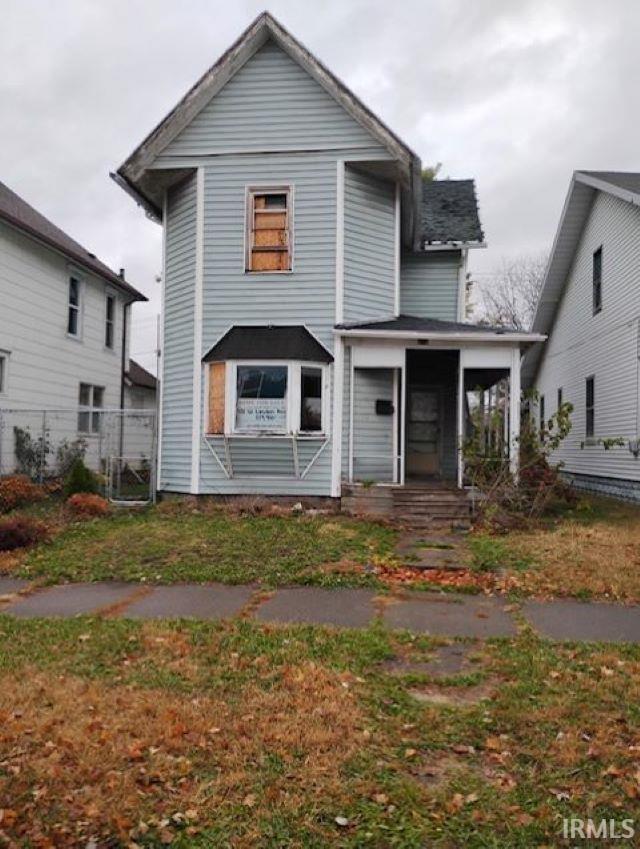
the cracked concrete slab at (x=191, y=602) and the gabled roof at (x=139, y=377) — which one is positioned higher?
the gabled roof at (x=139, y=377)

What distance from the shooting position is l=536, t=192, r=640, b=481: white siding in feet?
50.0

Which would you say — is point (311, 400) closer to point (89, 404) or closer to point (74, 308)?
point (74, 308)

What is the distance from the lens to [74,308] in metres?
18.7

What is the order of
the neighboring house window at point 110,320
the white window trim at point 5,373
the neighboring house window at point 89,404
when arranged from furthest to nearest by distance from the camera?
the neighboring house window at point 110,320
the neighboring house window at point 89,404
the white window trim at point 5,373

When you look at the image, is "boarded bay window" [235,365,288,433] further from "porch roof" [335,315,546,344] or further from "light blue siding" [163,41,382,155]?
"light blue siding" [163,41,382,155]

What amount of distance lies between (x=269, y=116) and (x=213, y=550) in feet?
27.9

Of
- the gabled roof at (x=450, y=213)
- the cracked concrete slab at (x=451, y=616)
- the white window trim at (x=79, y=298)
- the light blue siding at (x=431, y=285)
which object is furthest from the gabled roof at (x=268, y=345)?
the white window trim at (x=79, y=298)

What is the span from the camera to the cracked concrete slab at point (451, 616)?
6168 millimetres

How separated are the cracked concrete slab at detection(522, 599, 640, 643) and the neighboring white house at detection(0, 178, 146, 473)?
10519 millimetres

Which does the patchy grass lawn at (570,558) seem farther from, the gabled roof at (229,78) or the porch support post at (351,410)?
the gabled roof at (229,78)

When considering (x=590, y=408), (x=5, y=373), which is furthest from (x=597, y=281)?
(x=5, y=373)

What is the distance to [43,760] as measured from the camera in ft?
12.1

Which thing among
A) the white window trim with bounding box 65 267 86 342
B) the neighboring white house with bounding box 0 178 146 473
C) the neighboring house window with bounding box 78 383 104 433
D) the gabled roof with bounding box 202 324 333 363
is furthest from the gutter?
the white window trim with bounding box 65 267 86 342

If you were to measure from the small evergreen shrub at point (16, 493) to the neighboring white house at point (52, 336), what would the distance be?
163 cm
